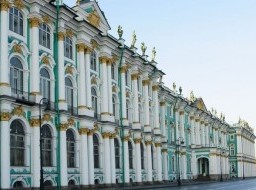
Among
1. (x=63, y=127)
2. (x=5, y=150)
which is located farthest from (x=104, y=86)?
(x=5, y=150)

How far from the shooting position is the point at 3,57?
111ft

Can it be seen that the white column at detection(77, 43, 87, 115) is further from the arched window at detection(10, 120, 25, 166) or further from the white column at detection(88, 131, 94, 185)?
the arched window at detection(10, 120, 25, 166)

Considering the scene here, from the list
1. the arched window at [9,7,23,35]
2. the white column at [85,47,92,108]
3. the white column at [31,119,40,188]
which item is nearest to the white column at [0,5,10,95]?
the arched window at [9,7,23,35]

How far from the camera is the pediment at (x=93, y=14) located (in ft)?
157

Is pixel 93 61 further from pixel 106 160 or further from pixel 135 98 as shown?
pixel 135 98

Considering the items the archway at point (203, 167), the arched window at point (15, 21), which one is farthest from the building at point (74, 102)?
the archway at point (203, 167)

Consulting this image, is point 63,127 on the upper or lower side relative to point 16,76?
lower

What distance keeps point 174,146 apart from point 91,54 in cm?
3059

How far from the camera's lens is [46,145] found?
128 feet

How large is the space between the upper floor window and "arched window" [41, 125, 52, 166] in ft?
23.0

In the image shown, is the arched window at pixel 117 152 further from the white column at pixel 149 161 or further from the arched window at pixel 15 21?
the arched window at pixel 15 21

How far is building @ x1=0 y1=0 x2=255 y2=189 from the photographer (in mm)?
35625

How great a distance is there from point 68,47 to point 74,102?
515cm

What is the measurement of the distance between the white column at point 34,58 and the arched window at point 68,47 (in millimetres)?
5506
